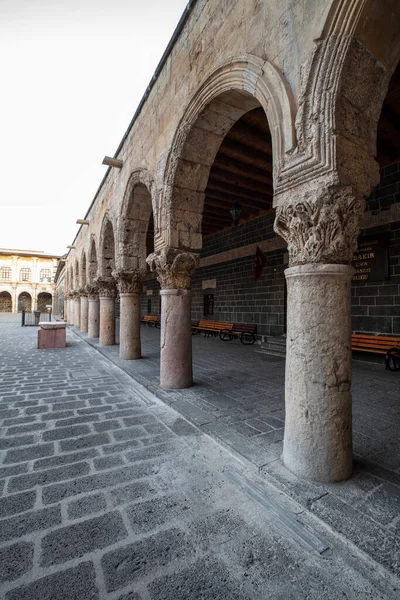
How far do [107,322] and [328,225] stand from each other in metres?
7.27

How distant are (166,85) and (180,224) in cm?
226

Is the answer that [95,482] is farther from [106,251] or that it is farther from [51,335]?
[106,251]

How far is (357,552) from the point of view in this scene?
1.36 meters

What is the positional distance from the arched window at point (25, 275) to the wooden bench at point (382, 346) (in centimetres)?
4888

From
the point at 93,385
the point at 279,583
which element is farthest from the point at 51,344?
the point at 279,583

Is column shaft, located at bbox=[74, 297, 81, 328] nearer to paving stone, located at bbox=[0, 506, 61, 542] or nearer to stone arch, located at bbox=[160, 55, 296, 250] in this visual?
stone arch, located at bbox=[160, 55, 296, 250]

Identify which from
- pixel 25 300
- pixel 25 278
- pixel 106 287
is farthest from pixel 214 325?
pixel 25 300

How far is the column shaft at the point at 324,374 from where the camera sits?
1876 mm

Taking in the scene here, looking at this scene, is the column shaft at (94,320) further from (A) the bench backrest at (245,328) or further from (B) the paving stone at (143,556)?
(B) the paving stone at (143,556)

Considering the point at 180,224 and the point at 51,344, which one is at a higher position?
the point at 180,224

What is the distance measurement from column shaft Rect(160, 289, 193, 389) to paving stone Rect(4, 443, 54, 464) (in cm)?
Result: 177

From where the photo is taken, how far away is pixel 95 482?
192 centimetres

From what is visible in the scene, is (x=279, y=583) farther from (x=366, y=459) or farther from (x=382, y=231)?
(x=382, y=231)

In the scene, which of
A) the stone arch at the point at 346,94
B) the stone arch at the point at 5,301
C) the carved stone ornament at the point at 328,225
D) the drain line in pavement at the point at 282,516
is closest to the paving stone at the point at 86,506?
the drain line in pavement at the point at 282,516
